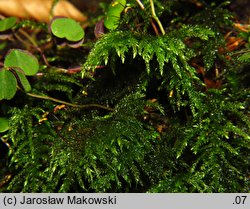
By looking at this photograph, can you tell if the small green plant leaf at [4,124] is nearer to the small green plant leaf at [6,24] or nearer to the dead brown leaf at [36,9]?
the small green plant leaf at [6,24]

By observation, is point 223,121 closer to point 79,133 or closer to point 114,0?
point 79,133

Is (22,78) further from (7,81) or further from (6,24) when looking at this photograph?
(6,24)

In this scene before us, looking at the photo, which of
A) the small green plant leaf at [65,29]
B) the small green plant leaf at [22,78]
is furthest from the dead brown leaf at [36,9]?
the small green plant leaf at [22,78]

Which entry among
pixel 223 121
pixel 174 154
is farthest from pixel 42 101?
pixel 223 121

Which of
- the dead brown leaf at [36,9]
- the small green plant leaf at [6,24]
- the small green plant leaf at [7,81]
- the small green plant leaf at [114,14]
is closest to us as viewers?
the small green plant leaf at [7,81]

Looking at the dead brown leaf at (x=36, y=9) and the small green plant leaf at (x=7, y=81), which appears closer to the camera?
the small green plant leaf at (x=7, y=81)
